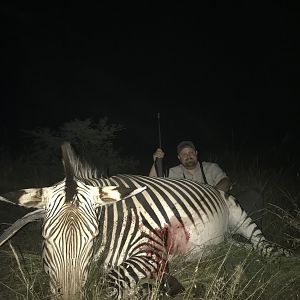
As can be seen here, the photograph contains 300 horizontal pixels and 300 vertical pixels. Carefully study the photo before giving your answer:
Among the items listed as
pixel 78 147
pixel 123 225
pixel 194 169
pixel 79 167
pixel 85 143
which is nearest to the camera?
pixel 123 225

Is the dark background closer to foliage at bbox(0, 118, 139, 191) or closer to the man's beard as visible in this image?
foliage at bbox(0, 118, 139, 191)

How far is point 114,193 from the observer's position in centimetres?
226

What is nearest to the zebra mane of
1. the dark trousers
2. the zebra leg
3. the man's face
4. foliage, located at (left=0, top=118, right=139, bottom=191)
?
the zebra leg

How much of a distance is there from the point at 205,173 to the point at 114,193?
2.85 metres

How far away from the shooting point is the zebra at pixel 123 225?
1.97 meters

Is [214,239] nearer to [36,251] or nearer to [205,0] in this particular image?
[36,251]

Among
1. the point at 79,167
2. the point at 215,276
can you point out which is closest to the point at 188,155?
the point at 79,167

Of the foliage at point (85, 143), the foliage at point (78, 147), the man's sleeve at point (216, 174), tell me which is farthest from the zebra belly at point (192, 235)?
the foliage at point (85, 143)

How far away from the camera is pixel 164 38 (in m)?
25.4

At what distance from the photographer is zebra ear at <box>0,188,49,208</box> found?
2.17 metres

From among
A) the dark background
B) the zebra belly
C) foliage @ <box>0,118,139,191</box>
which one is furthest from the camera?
the dark background

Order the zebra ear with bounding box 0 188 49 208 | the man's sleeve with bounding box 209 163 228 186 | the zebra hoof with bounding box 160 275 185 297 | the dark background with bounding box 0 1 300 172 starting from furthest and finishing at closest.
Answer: the dark background with bounding box 0 1 300 172 → the man's sleeve with bounding box 209 163 228 186 → the zebra hoof with bounding box 160 275 185 297 → the zebra ear with bounding box 0 188 49 208

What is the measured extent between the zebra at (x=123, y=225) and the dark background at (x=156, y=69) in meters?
10.7

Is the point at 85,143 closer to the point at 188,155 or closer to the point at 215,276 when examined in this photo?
the point at 188,155
